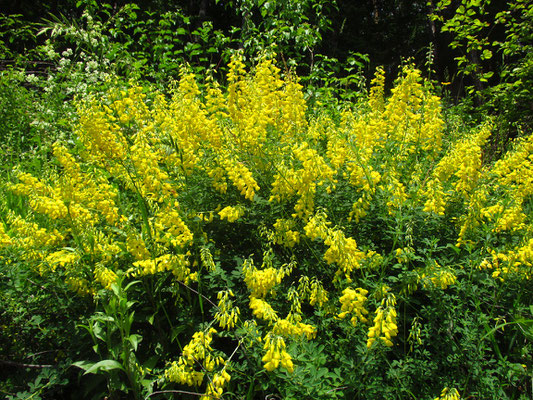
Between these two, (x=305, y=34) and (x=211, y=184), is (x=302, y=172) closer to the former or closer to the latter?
(x=211, y=184)

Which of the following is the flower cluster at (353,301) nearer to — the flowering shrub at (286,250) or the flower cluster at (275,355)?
the flowering shrub at (286,250)

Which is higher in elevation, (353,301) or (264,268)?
(353,301)

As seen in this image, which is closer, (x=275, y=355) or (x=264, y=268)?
(x=275, y=355)

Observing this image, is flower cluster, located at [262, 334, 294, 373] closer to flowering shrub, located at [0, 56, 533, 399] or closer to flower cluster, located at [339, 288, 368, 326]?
flowering shrub, located at [0, 56, 533, 399]

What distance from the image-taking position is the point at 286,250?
9.30 feet

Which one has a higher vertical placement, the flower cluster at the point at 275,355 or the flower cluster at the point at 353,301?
the flower cluster at the point at 353,301

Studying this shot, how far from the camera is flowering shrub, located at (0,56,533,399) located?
2109 mm

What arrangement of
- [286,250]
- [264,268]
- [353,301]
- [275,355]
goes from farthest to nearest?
[286,250] < [264,268] < [353,301] < [275,355]

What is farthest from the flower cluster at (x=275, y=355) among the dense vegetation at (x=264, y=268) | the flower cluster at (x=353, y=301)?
the flower cluster at (x=353, y=301)

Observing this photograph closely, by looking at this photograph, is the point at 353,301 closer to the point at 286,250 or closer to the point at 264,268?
the point at 264,268

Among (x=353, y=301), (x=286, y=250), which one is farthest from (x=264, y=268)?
(x=353, y=301)

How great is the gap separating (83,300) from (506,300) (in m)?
2.81

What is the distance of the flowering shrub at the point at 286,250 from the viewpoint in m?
2.11

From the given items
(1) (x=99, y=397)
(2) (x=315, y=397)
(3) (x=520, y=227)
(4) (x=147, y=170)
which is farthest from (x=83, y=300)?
(3) (x=520, y=227)
